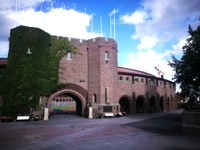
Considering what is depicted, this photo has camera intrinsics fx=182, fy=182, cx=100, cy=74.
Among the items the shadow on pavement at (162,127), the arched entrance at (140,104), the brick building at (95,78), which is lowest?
the shadow on pavement at (162,127)

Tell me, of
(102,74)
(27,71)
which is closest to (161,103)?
(102,74)

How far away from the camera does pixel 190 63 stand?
19.0 meters

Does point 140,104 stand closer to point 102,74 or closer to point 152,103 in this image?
point 152,103

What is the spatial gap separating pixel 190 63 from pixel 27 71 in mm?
19701

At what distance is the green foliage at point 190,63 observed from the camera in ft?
60.8

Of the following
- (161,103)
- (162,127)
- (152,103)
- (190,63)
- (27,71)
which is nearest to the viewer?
(162,127)

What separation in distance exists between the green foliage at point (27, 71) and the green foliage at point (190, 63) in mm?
16519

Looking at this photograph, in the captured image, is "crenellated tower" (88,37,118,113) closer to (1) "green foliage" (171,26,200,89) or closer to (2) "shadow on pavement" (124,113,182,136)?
(2) "shadow on pavement" (124,113,182,136)

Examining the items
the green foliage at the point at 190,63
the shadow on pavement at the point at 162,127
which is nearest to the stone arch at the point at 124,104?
the green foliage at the point at 190,63

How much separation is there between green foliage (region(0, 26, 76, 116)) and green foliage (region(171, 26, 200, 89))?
16.5 meters

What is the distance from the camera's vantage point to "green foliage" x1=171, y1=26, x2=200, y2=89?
18541mm

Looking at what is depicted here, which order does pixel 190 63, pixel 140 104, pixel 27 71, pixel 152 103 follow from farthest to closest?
pixel 152 103 → pixel 140 104 → pixel 27 71 → pixel 190 63

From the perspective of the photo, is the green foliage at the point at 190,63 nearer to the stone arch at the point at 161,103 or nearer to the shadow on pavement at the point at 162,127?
the shadow on pavement at the point at 162,127

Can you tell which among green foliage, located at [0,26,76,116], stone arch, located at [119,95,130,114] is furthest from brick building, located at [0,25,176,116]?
green foliage, located at [0,26,76,116]
